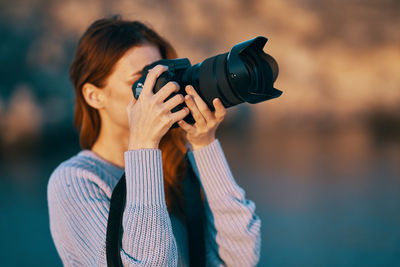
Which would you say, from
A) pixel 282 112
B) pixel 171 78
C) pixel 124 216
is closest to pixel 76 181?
pixel 124 216

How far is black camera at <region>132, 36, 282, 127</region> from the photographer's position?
57 centimetres

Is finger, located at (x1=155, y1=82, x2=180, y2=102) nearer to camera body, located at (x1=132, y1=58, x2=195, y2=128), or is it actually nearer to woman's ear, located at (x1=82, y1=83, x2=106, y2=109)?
camera body, located at (x1=132, y1=58, x2=195, y2=128)

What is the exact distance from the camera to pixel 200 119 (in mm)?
594

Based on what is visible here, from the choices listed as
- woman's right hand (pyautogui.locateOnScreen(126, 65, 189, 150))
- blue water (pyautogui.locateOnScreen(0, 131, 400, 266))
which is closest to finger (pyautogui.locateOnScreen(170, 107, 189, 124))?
woman's right hand (pyautogui.locateOnScreen(126, 65, 189, 150))

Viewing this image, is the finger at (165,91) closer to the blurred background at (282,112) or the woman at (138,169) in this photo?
the woman at (138,169)

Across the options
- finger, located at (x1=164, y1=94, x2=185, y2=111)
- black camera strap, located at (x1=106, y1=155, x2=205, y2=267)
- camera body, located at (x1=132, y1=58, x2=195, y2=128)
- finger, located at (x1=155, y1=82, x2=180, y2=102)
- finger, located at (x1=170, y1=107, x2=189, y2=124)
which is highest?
camera body, located at (x1=132, y1=58, x2=195, y2=128)

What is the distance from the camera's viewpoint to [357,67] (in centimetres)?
467

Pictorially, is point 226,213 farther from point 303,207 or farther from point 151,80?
point 303,207

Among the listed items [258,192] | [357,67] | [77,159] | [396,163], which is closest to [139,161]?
[77,159]

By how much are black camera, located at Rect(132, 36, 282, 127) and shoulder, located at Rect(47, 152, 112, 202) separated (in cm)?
15

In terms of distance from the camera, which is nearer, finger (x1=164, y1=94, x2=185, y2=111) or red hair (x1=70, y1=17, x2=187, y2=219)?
finger (x1=164, y1=94, x2=185, y2=111)

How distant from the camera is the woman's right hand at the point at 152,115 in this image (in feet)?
1.73

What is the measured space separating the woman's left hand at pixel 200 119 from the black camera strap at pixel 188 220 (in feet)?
0.26

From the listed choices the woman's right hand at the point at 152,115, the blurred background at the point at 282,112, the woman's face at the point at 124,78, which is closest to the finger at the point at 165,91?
the woman's right hand at the point at 152,115
